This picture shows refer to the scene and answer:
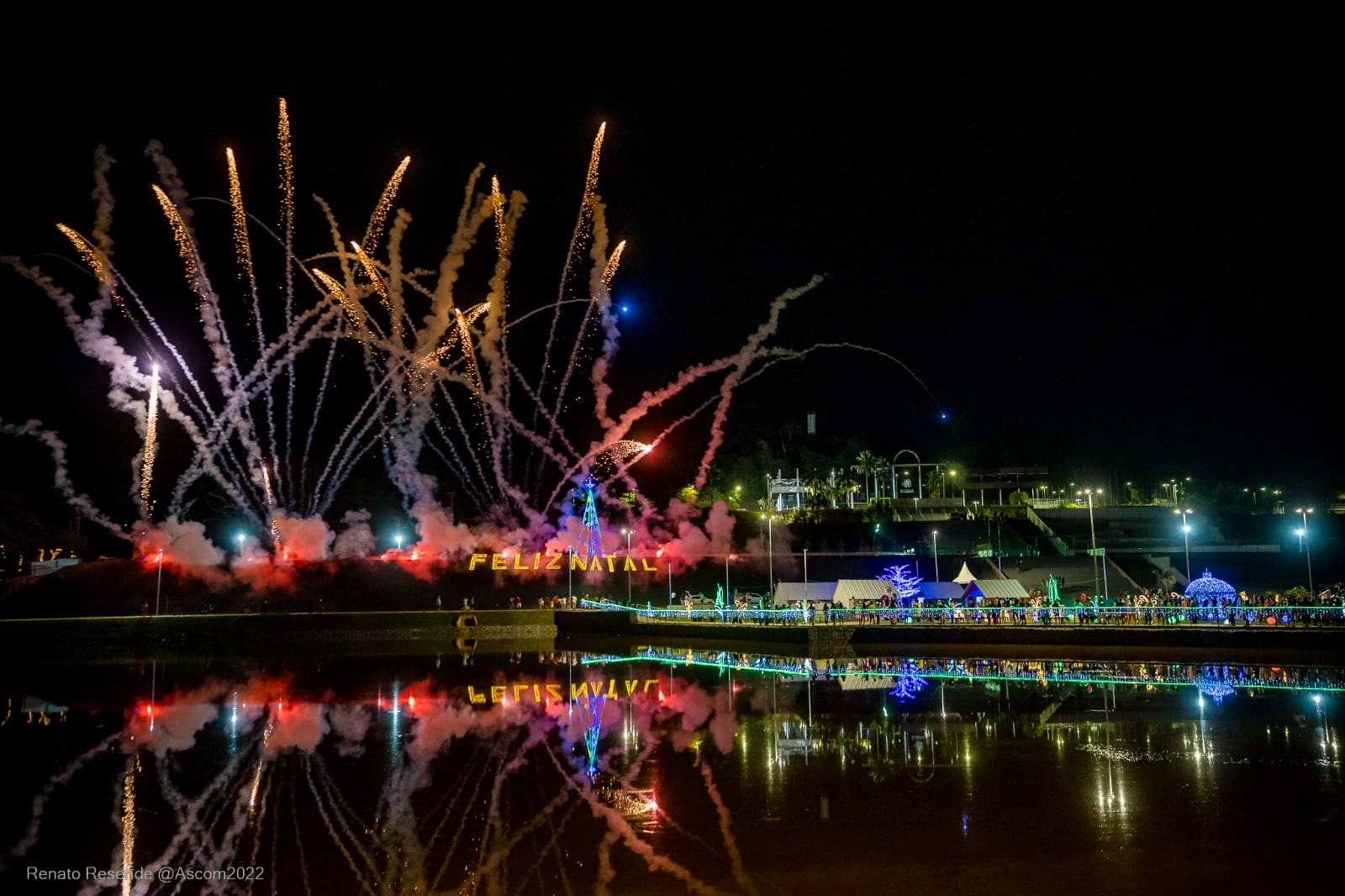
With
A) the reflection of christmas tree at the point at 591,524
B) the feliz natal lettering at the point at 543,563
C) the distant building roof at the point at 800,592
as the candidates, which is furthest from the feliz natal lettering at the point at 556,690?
the reflection of christmas tree at the point at 591,524

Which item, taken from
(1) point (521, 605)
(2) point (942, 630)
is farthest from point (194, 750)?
(1) point (521, 605)

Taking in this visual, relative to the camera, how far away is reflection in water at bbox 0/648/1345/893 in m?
10.6

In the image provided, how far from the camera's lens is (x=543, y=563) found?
160 feet

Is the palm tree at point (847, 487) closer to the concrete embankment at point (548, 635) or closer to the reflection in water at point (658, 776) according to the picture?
the concrete embankment at point (548, 635)

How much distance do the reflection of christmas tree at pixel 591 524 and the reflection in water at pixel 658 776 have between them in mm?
24137

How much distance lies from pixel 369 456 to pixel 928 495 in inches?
1880

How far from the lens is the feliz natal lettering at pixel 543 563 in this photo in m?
47.9

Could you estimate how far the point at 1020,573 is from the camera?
157ft

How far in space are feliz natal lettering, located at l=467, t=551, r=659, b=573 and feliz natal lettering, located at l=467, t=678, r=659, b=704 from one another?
70.8 ft

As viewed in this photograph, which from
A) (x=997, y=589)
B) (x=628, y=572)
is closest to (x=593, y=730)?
(x=997, y=589)

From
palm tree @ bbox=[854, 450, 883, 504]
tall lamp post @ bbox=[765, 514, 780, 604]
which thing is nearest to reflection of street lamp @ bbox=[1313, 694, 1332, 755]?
tall lamp post @ bbox=[765, 514, 780, 604]

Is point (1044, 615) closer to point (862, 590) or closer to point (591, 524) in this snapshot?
point (862, 590)

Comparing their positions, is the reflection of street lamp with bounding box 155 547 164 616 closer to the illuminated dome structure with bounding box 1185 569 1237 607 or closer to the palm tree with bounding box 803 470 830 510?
the illuminated dome structure with bounding box 1185 569 1237 607

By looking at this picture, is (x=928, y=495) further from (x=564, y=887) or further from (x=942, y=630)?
(x=564, y=887)
